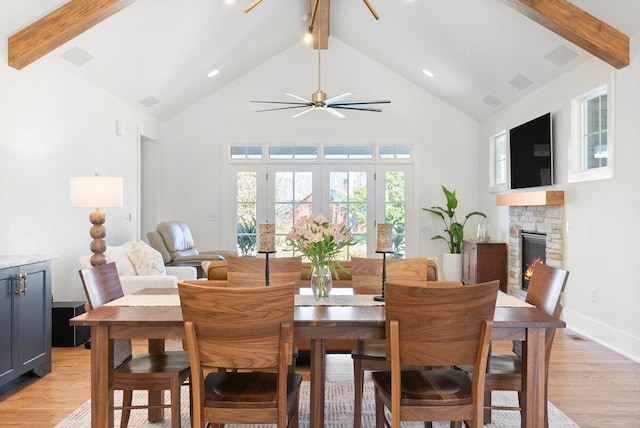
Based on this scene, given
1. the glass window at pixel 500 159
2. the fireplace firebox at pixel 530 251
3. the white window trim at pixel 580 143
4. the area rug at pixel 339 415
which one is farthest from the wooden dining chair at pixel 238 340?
the glass window at pixel 500 159

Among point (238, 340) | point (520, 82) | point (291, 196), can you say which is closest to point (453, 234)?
point (291, 196)

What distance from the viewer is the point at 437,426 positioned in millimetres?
3027

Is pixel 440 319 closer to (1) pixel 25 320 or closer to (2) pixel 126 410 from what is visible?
(2) pixel 126 410

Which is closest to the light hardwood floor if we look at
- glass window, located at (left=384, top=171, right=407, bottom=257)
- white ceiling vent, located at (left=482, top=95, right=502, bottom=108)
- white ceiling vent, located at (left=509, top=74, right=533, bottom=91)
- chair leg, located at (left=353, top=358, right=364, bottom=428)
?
chair leg, located at (left=353, top=358, right=364, bottom=428)

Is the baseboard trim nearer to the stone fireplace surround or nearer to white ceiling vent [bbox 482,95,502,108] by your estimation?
the stone fireplace surround

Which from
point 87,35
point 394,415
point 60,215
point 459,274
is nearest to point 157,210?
point 60,215

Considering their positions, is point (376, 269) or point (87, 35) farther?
point (87, 35)

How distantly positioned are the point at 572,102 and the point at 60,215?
17.0 feet

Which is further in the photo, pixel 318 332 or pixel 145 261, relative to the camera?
pixel 145 261

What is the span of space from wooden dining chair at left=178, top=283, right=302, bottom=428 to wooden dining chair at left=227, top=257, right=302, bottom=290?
949mm

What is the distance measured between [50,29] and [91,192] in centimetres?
134

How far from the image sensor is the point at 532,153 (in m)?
6.43

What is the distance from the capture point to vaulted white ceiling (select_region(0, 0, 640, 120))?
514 centimetres

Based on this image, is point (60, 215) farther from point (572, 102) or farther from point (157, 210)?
point (572, 102)
